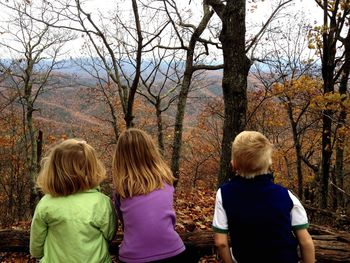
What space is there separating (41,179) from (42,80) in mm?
20551

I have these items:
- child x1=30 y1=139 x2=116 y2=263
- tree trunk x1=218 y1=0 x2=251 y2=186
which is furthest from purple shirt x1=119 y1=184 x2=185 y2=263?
tree trunk x1=218 y1=0 x2=251 y2=186

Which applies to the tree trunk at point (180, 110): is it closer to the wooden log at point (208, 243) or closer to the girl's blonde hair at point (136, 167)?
the wooden log at point (208, 243)

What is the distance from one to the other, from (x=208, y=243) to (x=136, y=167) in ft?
5.13

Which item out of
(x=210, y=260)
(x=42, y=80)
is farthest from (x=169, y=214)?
(x=42, y=80)

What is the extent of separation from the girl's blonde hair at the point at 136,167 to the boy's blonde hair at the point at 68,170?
187 mm

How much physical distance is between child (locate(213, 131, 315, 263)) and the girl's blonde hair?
0.54 meters

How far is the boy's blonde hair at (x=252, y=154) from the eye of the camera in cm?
245

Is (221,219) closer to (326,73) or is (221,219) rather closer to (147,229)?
(147,229)

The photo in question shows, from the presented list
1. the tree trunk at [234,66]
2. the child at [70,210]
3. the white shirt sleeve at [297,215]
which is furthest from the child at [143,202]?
the tree trunk at [234,66]

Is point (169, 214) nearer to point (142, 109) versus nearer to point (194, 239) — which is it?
point (194, 239)

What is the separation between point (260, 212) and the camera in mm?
2432

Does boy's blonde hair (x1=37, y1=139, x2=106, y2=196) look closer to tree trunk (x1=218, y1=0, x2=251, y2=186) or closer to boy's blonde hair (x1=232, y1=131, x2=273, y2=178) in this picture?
boy's blonde hair (x1=232, y1=131, x2=273, y2=178)

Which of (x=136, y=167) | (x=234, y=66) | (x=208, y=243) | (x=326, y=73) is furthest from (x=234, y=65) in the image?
(x=326, y=73)

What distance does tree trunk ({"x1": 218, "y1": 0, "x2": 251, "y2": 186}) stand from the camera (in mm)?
5270
